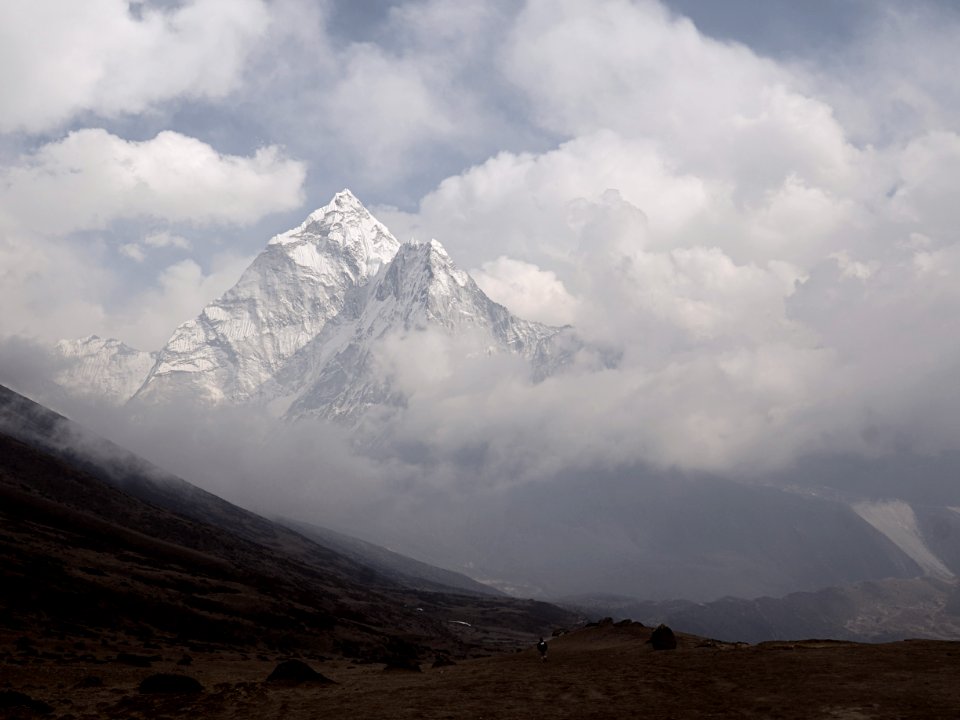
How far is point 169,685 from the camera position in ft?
165

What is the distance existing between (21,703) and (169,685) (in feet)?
32.1

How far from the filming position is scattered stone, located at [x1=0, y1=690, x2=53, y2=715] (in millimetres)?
41969

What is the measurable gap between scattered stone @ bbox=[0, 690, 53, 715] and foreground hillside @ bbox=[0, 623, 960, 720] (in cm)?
51

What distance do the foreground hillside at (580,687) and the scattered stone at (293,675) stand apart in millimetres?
1134

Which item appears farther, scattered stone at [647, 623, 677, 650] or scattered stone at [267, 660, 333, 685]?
scattered stone at [647, 623, 677, 650]

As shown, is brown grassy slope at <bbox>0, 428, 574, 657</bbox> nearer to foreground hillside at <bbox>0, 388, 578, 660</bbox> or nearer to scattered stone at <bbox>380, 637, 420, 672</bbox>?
foreground hillside at <bbox>0, 388, 578, 660</bbox>

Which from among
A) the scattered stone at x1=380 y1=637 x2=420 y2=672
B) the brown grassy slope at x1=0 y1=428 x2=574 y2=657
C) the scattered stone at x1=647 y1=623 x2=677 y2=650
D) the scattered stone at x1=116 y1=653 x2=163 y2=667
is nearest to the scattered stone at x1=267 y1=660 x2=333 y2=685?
the scattered stone at x1=380 y1=637 x2=420 y2=672

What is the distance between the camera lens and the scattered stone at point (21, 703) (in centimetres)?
4197

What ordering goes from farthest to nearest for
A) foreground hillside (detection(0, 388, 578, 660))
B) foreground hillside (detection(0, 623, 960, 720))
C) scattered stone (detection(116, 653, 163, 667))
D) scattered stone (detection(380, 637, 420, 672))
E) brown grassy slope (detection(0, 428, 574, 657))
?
brown grassy slope (detection(0, 428, 574, 657)) → foreground hillside (detection(0, 388, 578, 660)) → scattered stone (detection(380, 637, 420, 672)) → scattered stone (detection(116, 653, 163, 667)) → foreground hillside (detection(0, 623, 960, 720))

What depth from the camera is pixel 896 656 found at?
51812 mm

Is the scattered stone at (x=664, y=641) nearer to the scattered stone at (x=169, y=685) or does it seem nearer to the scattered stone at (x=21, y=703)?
the scattered stone at (x=169, y=685)

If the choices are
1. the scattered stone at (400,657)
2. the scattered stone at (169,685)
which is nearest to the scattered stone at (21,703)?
the scattered stone at (169,685)

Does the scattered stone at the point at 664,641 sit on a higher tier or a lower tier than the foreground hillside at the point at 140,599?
higher

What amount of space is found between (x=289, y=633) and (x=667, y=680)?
72988 millimetres
